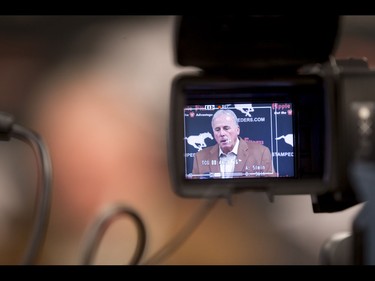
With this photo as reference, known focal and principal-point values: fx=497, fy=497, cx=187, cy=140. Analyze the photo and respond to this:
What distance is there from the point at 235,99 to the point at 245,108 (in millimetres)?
28

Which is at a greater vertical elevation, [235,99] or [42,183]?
[235,99]

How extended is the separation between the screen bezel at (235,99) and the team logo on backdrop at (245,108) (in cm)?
2

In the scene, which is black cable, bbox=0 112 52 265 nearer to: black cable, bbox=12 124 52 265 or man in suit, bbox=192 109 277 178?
black cable, bbox=12 124 52 265

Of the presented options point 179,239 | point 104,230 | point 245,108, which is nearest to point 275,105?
point 245,108

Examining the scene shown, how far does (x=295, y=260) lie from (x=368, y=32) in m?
0.53

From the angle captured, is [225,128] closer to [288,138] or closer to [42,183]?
[288,138]

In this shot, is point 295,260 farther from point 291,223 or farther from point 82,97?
point 82,97

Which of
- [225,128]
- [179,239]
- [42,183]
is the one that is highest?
[225,128]

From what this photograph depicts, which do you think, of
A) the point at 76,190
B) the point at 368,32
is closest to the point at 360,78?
the point at 368,32

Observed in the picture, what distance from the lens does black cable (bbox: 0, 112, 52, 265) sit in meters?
1.09

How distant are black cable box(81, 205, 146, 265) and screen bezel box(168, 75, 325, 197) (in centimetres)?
13

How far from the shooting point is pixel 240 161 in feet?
3.41

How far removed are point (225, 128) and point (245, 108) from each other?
0.20ft

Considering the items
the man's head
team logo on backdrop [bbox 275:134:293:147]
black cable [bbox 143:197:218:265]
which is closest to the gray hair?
the man's head
